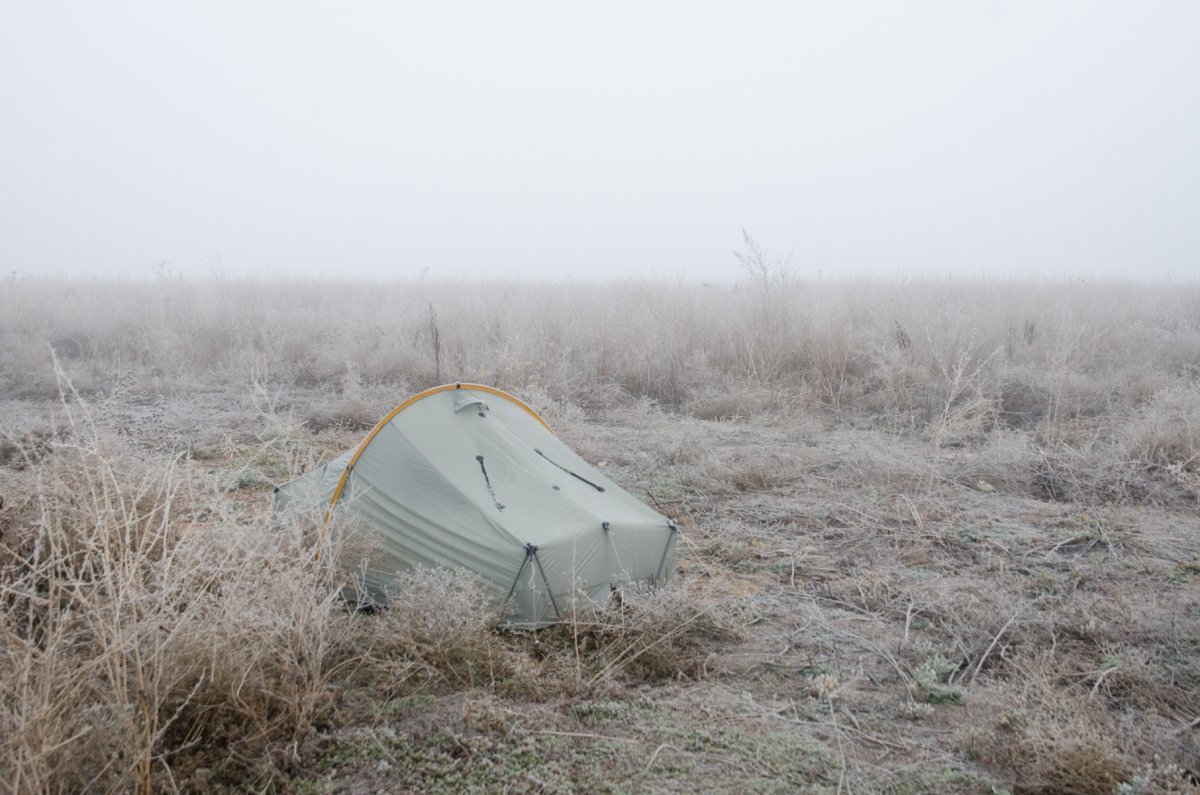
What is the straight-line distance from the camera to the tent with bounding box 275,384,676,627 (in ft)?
11.6

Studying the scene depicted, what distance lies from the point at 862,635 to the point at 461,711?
72.5 inches

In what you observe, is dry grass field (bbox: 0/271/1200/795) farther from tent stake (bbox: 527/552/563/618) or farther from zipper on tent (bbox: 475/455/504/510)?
zipper on tent (bbox: 475/455/504/510)

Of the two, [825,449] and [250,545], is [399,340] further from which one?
[250,545]

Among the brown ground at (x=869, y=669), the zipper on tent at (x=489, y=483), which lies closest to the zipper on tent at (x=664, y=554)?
the brown ground at (x=869, y=669)

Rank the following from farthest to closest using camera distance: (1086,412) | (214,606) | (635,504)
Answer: (1086,412) < (635,504) < (214,606)

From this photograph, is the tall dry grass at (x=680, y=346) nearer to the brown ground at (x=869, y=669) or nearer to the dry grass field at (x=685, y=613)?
the dry grass field at (x=685, y=613)

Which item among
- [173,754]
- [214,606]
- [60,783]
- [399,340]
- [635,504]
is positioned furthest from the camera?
[399,340]

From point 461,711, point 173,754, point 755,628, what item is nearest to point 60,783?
point 173,754

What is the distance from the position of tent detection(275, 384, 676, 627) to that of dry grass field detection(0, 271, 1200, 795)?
202 mm

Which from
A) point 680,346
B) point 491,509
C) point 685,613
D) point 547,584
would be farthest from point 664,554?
point 680,346

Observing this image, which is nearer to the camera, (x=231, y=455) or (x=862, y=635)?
(x=862, y=635)

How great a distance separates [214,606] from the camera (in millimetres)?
2676

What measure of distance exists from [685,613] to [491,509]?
1.04 meters

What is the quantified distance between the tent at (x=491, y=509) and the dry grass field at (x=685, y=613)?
0.66ft
